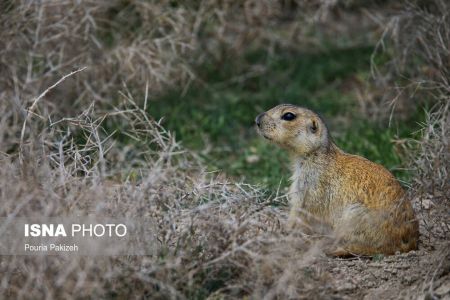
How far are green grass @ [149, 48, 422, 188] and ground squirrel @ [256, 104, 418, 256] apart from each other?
113 centimetres

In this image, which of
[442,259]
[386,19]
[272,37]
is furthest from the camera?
[272,37]

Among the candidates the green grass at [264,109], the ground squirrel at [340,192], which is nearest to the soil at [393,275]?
the ground squirrel at [340,192]

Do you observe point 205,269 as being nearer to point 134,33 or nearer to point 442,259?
point 442,259

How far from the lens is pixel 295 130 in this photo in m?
6.69

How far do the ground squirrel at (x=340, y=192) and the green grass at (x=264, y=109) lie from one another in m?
1.13

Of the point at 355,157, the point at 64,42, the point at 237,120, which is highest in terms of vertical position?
the point at 64,42

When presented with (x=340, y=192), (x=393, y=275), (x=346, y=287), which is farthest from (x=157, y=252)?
(x=340, y=192)

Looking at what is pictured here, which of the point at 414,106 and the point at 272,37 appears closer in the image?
the point at 414,106

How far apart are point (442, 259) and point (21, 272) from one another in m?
2.75

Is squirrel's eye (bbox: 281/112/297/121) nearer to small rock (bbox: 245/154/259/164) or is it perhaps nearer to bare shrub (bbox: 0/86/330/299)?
bare shrub (bbox: 0/86/330/299)

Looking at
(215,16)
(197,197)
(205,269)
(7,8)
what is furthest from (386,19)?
(205,269)

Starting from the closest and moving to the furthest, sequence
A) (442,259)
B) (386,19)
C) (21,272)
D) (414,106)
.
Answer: (21,272)
(442,259)
(414,106)
(386,19)

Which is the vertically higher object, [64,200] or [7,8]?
[7,8]

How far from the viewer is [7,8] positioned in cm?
834
